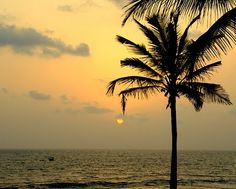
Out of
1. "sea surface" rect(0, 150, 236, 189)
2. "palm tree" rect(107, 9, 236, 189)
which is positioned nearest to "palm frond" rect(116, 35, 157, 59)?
"palm tree" rect(107, 9, 236, 189)

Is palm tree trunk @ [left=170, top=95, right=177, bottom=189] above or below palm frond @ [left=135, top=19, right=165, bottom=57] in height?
below

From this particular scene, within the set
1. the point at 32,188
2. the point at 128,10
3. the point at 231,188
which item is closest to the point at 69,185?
the point at 32,188

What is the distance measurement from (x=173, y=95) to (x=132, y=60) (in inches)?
87.3

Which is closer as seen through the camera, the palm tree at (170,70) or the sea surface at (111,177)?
the palm tree at (170,70)

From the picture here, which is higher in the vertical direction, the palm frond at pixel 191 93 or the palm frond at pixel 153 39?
the palm frond at pixel 153 39

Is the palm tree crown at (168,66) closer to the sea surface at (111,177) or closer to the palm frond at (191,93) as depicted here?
the palm frond at (191,93)

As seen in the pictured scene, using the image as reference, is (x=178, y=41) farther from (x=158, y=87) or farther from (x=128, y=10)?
(x=128, y=10)

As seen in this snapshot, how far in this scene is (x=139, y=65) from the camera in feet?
59.7

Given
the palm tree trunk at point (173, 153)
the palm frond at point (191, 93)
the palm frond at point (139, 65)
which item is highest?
the palm frond at point (139, 65)

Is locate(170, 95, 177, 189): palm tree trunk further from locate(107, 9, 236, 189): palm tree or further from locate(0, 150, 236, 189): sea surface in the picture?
locate(0, 150, 236, 189): sea surface

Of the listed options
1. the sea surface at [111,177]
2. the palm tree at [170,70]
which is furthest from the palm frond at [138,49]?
the sea surface at [111,177]

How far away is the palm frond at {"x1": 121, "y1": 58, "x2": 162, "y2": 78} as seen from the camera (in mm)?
18125

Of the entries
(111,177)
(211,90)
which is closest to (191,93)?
(211,90)

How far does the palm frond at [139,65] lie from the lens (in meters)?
18.1
